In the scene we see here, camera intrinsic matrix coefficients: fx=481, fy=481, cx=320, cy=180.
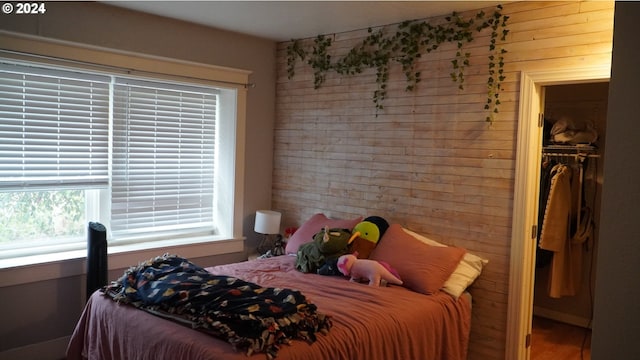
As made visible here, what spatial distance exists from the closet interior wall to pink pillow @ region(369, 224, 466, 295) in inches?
72.4

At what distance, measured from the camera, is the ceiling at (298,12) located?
3.27 m

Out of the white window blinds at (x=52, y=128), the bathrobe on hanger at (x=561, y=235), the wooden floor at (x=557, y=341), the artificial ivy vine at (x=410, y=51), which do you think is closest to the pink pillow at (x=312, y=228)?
the artificial ivy vine at (x=410, y=51)

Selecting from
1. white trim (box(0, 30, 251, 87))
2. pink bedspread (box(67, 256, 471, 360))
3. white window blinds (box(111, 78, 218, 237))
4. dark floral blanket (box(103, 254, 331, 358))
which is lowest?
pink bedspread (box(67, 256, 471, 360))

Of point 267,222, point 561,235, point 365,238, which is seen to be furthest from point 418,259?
point 561,235

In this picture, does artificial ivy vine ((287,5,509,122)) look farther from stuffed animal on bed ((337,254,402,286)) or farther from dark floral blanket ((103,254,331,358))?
dark floral blanket ((103,254,331,358))

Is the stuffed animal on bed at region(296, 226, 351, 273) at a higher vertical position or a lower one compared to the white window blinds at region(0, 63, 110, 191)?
lower

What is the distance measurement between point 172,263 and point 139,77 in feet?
5.24

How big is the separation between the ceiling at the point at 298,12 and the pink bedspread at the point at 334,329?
6.11ft

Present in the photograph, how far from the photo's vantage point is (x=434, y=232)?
3.53 m

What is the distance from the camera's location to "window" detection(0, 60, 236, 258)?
3275 millimetres

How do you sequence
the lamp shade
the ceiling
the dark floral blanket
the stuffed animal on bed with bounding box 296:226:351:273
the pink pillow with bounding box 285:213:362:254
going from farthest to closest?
the lamp shade
the pink pillow with bounding box 285:213:362:254
the stuffed animal on bed with bounding box 296:226:351:273
the ceiling
the dark floral blanket

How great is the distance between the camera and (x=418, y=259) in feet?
10.3

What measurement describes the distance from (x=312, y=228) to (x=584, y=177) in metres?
2.54

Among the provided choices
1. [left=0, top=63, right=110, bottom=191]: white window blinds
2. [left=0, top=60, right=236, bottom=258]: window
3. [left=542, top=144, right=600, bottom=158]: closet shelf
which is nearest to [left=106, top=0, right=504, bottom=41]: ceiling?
[left=0, top=60, right=236, bottom=258]: window
